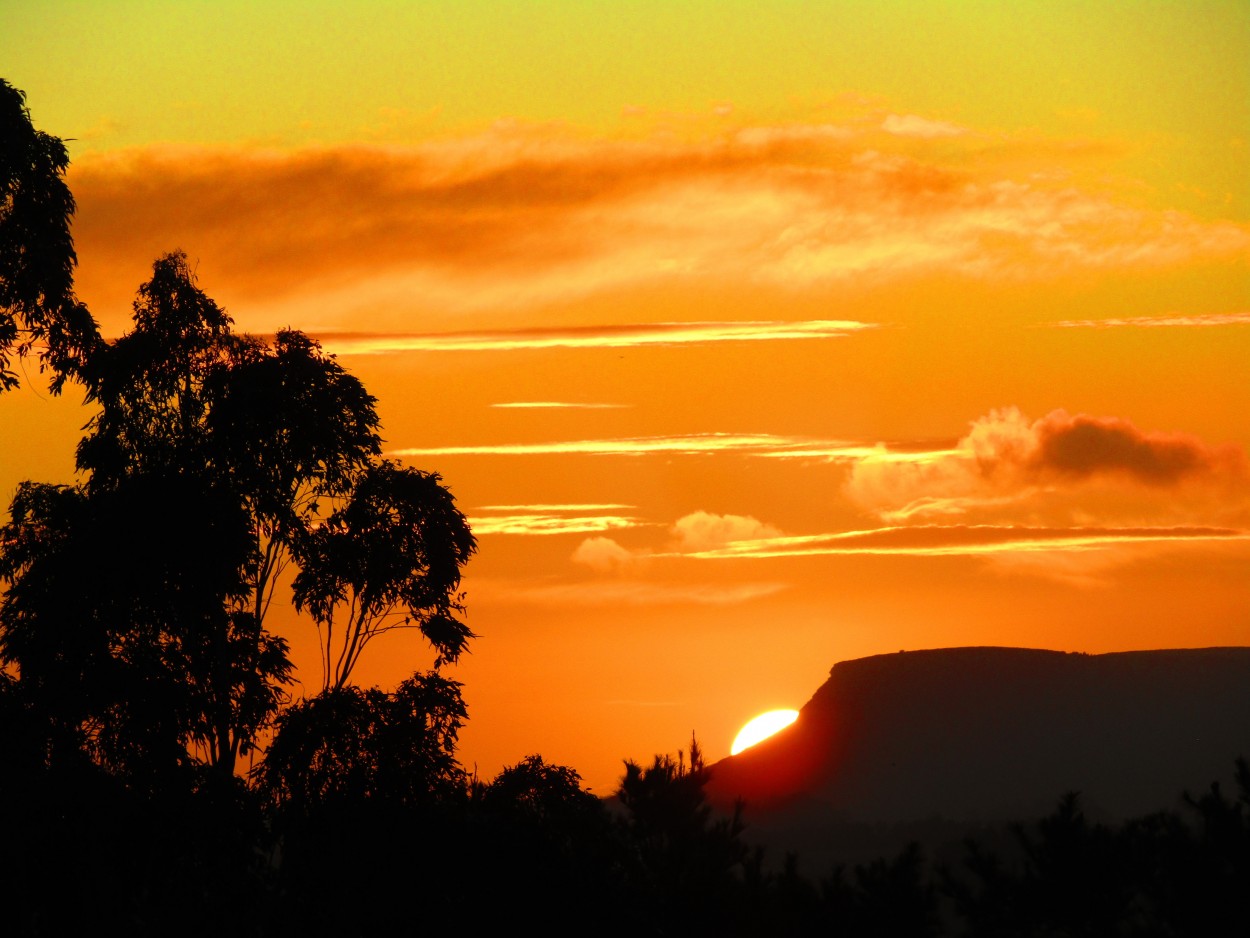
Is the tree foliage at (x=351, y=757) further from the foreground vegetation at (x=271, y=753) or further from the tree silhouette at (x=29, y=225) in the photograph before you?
the tree silhouette at (x=29, y=225)

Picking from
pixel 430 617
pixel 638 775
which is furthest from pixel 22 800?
pixel 638 775

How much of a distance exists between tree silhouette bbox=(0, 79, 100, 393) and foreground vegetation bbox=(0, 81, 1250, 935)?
0.06 meters

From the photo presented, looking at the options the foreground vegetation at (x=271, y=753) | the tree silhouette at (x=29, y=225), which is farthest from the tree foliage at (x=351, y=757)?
the tree silhouette at (x=29, y=225)

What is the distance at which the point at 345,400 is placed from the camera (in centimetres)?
4162

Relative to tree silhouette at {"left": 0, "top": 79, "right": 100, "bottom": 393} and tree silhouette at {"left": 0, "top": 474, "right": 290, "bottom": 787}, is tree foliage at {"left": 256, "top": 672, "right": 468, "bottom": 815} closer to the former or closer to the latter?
tree silhouette at {"left": 0, "top": 474, "right": 290, "bottom": 787}

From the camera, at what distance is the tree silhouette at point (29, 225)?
29562 mm

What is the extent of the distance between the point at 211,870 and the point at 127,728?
148 inches

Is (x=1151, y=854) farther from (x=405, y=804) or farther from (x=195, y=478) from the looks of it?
(x=195, y=478)

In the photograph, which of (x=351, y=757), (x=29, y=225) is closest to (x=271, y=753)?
(x=351, y=757)

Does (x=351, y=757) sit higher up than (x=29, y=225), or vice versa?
(x=29, y=225)

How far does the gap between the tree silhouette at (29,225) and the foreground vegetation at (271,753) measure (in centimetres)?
6

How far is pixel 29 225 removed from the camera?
30.2m

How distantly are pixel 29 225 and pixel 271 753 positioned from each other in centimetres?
1447

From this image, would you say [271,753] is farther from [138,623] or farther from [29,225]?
[29,225]
